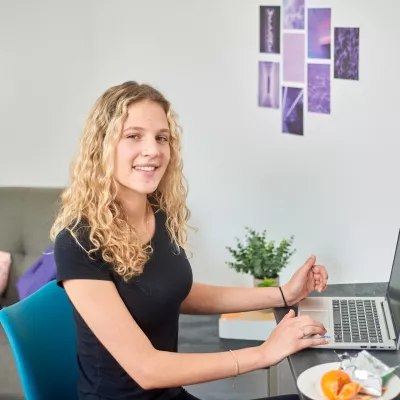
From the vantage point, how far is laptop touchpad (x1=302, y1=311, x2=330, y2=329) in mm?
1776

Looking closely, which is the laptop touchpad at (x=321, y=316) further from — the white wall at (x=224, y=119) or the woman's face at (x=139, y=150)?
the white wall at (x=224, y=119)

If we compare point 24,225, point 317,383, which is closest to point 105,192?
point 317,383

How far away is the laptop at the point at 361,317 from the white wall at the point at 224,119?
1.38 meters

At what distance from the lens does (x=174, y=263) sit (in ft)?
6.01

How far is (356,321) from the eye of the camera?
5.83ft

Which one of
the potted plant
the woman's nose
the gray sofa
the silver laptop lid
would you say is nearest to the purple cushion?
the gray sofa

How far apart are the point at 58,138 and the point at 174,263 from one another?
219cm

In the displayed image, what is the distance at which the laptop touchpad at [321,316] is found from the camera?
178 cm

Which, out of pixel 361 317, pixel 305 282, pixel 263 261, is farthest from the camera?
pixel 263 261

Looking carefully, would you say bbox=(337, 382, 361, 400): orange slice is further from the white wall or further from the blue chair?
the white wall

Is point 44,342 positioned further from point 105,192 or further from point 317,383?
point 317,383

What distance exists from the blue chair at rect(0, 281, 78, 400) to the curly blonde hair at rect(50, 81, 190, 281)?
0.56 feet

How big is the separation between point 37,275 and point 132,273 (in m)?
1.27

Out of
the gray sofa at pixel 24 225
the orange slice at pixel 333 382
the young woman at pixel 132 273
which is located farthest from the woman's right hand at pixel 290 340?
the gray sofa at pixel 24 225
